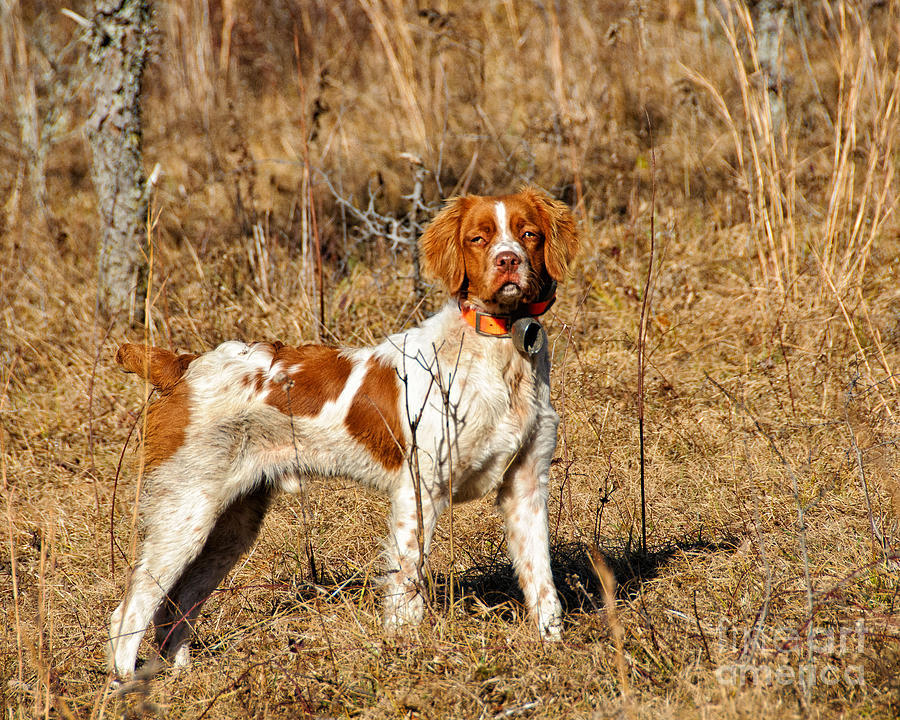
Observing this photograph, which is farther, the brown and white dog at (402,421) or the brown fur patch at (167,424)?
the brown fur patch at (167,424)

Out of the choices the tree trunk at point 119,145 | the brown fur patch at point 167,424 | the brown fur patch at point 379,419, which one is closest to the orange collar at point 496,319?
the brown fur patch at point 379,419

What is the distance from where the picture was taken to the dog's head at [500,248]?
2717 millimetres

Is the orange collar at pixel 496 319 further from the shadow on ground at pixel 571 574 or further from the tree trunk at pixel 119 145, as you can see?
the tree trunk at pixel 119 145

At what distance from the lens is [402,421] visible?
279 centimetres

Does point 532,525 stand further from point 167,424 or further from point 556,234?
point 167,424

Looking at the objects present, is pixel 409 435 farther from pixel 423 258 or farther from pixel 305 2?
pixel 305 2

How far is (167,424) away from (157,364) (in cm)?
24

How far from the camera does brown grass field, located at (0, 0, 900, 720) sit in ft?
7.86

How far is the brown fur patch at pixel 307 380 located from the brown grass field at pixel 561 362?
18.9 inches

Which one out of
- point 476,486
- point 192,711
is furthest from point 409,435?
point 192,711

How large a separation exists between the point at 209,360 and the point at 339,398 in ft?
1.53

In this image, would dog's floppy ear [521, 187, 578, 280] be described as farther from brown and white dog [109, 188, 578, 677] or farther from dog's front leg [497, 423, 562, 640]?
dog's front leg [497, 423, 562, 640]

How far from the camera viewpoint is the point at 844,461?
357cm

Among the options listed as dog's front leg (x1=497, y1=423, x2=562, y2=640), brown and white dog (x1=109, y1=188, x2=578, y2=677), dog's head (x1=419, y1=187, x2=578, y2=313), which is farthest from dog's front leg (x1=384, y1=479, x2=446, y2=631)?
dog's head (x1=419, y1=187, x2=578, y2=313)
